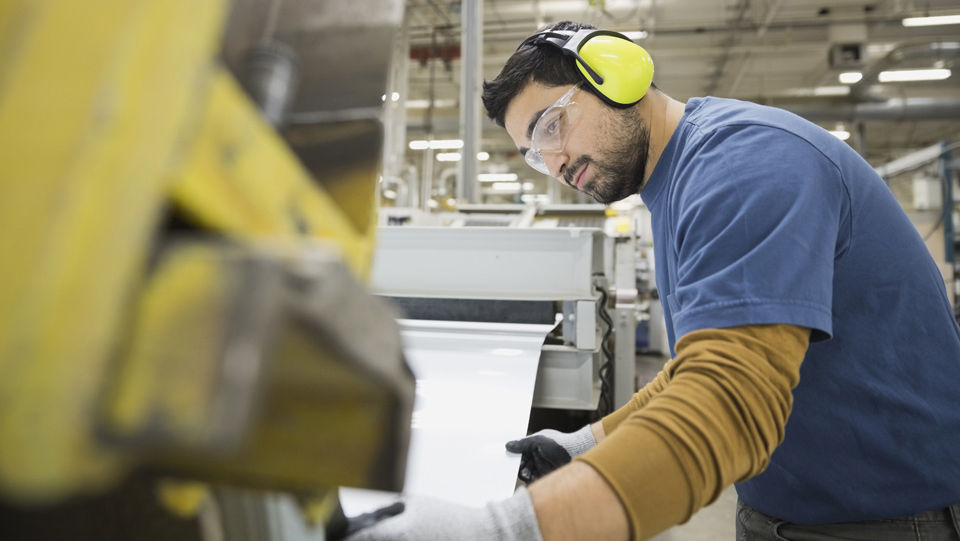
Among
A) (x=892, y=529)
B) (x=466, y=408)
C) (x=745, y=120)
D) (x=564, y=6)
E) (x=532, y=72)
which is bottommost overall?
(x=892, y=529)

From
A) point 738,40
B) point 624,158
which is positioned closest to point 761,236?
point 624,158

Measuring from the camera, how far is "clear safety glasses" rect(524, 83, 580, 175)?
1.11m

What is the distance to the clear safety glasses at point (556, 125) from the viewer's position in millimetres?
1105

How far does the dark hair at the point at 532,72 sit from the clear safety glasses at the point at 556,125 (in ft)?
Answer: 0.13

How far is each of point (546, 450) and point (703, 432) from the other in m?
0.57

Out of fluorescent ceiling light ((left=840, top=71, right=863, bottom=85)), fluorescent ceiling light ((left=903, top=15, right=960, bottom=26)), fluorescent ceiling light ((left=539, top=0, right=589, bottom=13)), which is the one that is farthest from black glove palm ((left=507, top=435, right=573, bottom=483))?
fluorescent ceiling light ((left=840, top=71, right=863, bottom=85))

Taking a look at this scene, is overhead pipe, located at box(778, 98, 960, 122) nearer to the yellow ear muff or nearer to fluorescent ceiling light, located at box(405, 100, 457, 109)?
fluorescent ceiling light, located at box(405, 100, 457, 109)

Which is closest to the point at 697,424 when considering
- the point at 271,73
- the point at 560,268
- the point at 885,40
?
the point at 271,73

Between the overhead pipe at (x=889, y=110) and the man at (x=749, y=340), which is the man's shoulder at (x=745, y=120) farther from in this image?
the overhead pipe at (x=889, y=110)

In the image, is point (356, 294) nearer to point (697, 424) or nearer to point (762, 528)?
point (697, 424)

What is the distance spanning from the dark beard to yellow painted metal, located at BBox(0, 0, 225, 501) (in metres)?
0.95

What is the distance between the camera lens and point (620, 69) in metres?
1.03

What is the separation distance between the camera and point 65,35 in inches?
8.9

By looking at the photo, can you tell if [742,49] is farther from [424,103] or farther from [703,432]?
[703,432]
